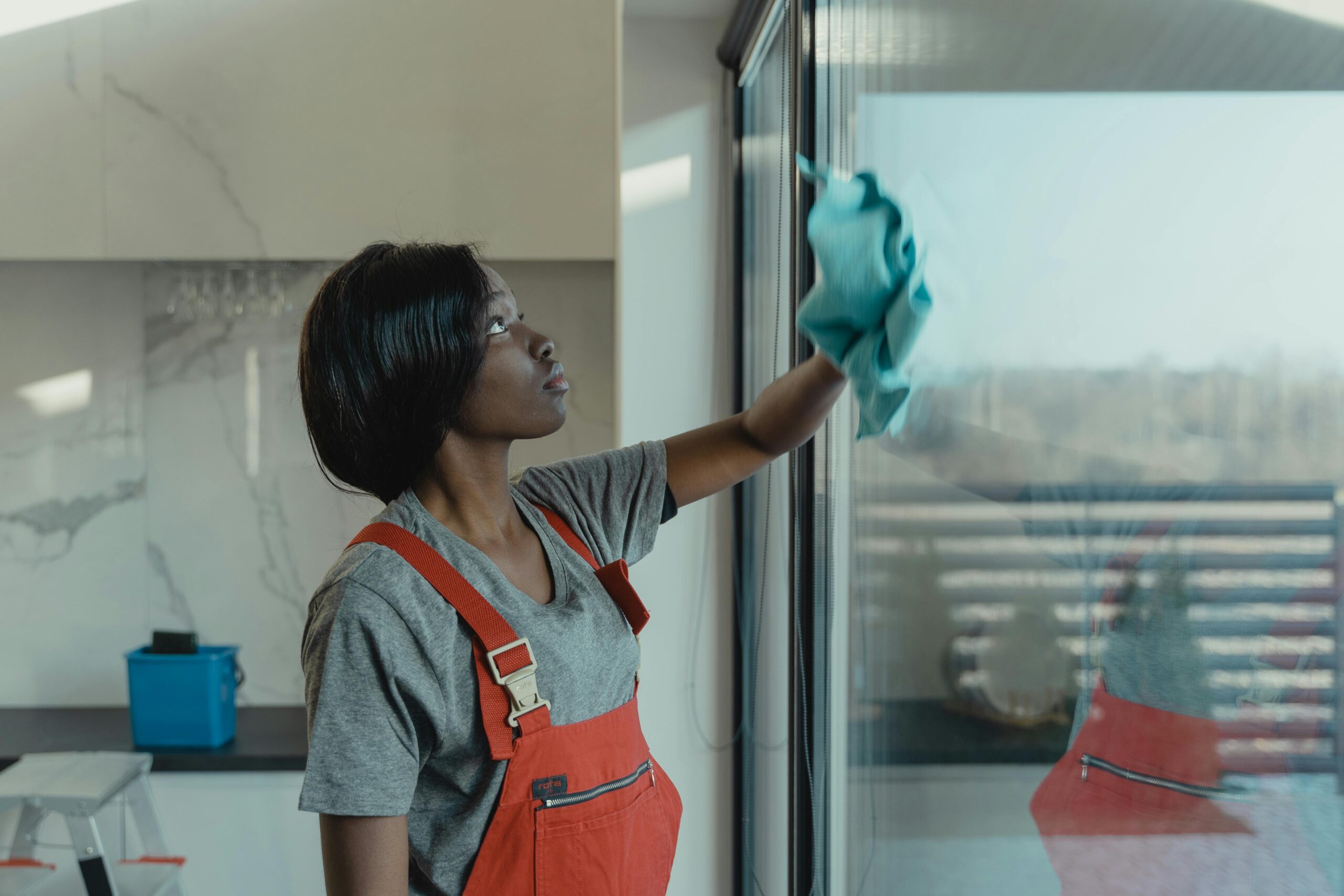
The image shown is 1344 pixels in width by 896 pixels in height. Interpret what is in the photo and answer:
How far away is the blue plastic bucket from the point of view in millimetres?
1852

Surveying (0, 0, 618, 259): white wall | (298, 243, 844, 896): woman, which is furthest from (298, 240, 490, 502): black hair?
(0, 0, 618, 259): white wall

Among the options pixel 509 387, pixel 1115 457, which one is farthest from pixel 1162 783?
pixel 509 387

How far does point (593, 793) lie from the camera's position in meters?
0.83

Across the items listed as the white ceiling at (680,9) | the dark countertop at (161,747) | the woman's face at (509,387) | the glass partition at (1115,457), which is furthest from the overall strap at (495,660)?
the white ceiling at (680,9)

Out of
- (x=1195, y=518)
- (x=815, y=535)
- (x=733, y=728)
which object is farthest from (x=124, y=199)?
(x=1195, y=518)

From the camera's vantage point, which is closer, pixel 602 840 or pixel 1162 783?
pixel 1162 783

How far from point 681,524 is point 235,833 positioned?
39.9 inches

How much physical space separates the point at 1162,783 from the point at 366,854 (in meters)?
0.55

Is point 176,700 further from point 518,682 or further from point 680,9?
point 680,9

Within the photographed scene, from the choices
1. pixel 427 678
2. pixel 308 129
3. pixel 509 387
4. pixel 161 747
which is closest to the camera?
pixel 427 678

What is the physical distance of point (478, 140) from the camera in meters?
1.73

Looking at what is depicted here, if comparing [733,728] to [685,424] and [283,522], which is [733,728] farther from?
[283,522]

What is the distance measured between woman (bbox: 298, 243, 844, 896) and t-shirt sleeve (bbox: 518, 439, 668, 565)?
0.07 metres

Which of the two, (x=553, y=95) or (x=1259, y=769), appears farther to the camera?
(x=553, y=95)
